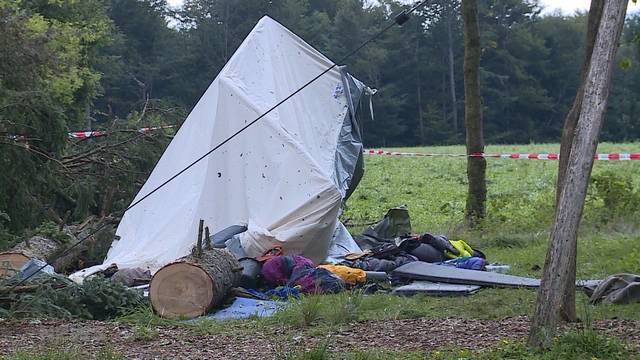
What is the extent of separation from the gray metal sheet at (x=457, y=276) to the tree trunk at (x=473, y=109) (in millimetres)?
4056

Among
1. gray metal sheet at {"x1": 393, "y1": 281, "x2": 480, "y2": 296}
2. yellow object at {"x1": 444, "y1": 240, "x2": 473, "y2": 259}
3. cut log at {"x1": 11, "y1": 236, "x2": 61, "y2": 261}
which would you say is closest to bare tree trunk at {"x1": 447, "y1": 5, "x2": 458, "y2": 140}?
yellow object at {"x1": 444, "y1": 240, "x2": 473, "y2": 259}

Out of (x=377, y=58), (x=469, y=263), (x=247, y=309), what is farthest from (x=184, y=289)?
(x=377, y=58)

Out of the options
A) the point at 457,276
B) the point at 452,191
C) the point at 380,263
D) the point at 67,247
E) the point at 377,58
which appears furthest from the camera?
the point at 377,58

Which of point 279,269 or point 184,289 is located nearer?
point 184,289

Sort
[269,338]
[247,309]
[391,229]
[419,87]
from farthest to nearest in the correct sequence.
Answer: [419,87]
[391,229]
[247,309]
[269,338]

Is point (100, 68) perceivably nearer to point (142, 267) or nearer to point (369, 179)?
point (369, 179)

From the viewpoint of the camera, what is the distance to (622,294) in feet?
25.0

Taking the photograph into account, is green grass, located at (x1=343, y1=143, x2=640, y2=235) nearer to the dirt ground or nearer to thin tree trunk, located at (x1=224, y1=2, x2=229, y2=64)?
the dirt ground

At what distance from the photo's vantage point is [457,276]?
918 cm

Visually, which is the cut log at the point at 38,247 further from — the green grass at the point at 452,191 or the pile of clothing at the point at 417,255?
the green grass at the point at 452,191

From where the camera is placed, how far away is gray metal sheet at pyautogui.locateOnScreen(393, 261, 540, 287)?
351 inches

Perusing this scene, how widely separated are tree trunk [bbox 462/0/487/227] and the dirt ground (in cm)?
673

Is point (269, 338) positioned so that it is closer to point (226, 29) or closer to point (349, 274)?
point (349, 274)

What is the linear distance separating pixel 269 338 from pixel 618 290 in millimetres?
3192
